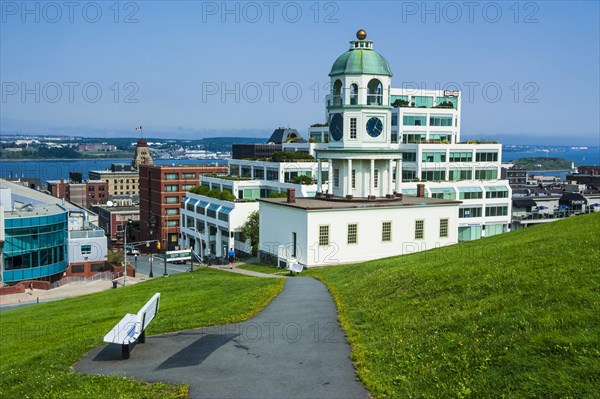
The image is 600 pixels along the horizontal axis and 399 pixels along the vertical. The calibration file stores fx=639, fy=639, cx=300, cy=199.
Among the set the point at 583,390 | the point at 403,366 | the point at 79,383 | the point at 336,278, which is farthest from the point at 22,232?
the point at 583,390

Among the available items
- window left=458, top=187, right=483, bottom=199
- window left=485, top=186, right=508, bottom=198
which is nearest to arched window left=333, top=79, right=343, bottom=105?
window left=458, top=187, right=483, bottom=199

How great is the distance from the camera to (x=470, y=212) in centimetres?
8300

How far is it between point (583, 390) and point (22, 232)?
70058mm

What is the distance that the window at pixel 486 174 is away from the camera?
86.0 m

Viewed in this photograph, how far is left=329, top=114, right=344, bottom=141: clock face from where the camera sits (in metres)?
50.5

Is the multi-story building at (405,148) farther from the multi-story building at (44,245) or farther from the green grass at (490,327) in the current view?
the multi-story building at (44,245)

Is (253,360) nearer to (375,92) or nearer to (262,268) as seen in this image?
(262,268)

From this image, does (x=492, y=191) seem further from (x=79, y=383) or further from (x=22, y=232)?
(x=79, y=383)

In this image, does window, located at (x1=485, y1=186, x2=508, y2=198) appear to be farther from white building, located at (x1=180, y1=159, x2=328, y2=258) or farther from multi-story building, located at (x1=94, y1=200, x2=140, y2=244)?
multi-story building, located at (x1=94, y1=200, x2=140, y2=244)

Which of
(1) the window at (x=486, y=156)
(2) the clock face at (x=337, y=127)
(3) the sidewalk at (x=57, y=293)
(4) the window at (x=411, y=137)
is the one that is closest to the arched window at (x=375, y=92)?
(2) the clock face at (x=337, y=127)

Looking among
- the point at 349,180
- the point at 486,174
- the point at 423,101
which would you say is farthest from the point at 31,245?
the point at 423,101

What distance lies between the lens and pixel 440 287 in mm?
20953

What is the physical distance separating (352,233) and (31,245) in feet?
143

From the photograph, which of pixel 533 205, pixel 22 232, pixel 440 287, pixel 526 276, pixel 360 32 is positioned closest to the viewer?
pixel 526 276
